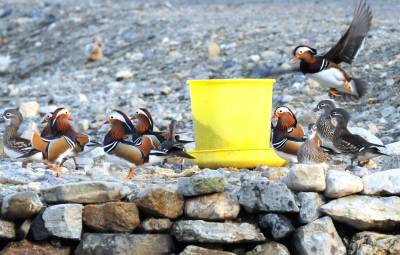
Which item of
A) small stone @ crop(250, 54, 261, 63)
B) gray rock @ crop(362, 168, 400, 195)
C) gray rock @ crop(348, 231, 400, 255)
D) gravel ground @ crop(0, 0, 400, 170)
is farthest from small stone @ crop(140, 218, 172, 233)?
small stone @ crop(250, 54, 261, 63)

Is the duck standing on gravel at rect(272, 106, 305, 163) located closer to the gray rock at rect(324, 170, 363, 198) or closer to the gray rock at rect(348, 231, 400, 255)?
the gray rock at rect(324, 170, 363, 198)

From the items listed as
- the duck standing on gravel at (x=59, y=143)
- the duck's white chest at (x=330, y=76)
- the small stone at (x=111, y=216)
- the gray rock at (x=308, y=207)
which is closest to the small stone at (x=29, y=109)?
the duck's white chest at (x=330, y=76)

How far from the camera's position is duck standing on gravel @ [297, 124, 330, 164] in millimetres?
6613

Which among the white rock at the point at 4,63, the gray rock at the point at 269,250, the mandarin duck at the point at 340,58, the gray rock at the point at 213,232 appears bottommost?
the white rock at the point at 4,63

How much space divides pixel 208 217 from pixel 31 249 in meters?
1.07

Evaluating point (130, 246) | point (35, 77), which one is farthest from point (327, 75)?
point (35, 77)

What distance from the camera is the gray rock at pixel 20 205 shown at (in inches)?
222

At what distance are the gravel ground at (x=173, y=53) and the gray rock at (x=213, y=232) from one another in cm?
339

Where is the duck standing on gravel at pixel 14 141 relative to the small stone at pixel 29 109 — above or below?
above

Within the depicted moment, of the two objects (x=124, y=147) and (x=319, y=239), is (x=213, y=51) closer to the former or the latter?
(x=124, y=147)

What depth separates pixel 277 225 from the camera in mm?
5734

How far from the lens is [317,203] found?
5816 millimetres

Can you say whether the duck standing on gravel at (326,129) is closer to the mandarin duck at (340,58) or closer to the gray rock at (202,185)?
the mandarin duck at (340,58)

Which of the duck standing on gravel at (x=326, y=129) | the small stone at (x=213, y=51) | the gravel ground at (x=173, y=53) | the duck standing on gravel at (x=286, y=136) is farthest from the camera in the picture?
the small stone at (x=213, y=51)
